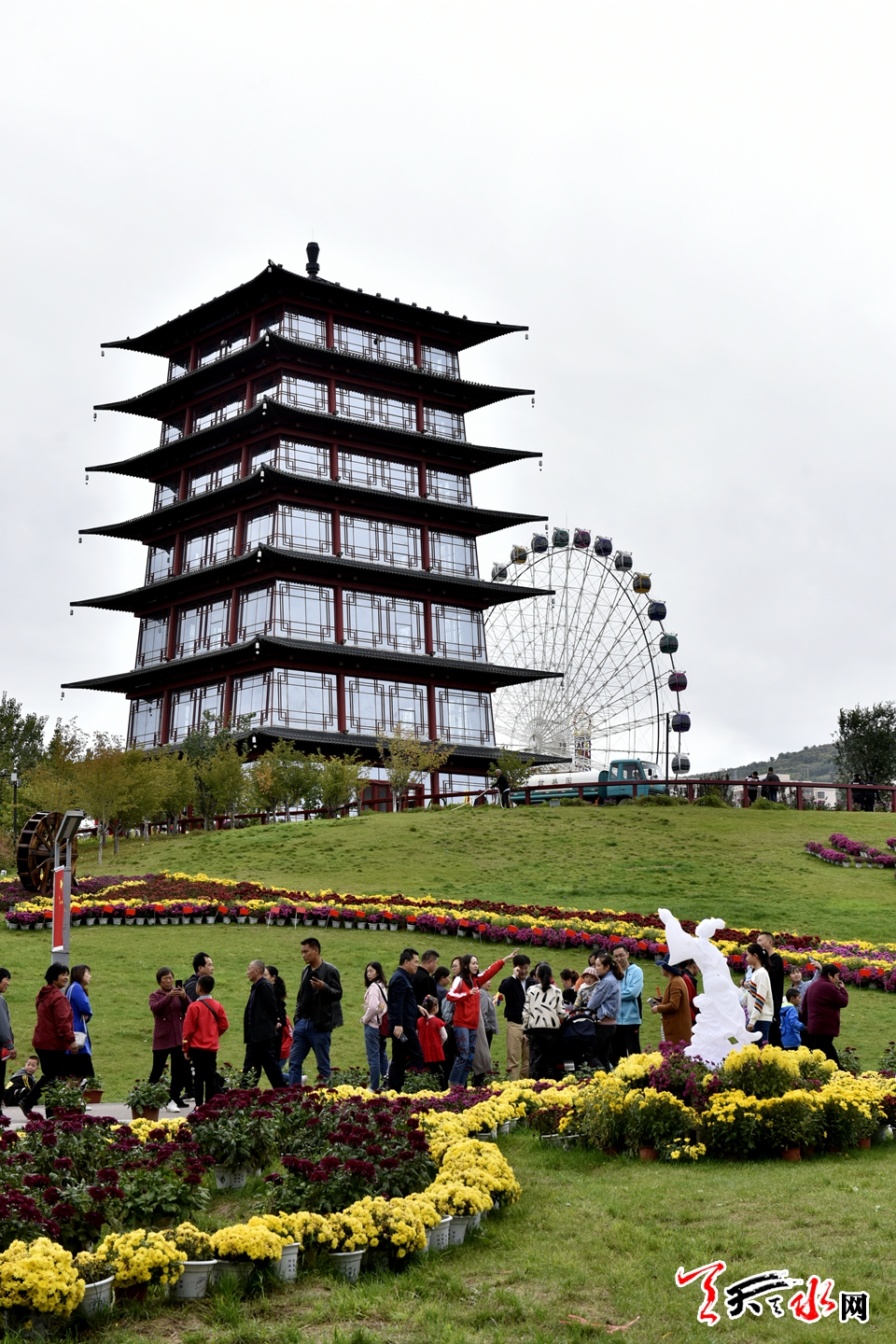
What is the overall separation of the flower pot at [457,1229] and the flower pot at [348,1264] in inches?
37.6

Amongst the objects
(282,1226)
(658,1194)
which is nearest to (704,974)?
(658,1194)

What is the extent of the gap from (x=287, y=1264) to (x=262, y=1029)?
5.92 meters

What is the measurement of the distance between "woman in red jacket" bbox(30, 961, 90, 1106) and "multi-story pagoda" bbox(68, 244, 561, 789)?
145ft

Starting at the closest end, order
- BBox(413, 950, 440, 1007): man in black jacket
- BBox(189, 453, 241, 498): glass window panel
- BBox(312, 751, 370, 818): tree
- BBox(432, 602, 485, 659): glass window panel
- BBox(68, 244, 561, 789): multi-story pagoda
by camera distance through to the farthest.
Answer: BBox(413, 950, 440, 1007): man in black jacket → BBox(312, 751, 370, 818): tree → BBox(68, 244, 561, 789): multi-story pagoda → BBox(432, 602, 485, 659): glass window panel → BBox(189, 453, 241, 498): glass window panel

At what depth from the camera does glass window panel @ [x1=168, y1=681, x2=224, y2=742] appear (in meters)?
63.4

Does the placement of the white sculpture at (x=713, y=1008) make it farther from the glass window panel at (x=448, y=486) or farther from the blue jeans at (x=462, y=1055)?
the glass window panel at (x=448, y=486)

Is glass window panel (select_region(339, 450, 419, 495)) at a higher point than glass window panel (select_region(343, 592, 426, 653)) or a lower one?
higher

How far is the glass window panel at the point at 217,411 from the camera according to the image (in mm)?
68625

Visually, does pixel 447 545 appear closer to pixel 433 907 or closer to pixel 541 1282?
pixel 433 907

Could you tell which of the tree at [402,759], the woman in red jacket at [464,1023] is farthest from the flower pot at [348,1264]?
the tree at [402,759]

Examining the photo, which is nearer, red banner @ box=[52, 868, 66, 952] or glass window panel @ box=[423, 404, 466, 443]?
red banner @ box=[52, 868, 66, 952]

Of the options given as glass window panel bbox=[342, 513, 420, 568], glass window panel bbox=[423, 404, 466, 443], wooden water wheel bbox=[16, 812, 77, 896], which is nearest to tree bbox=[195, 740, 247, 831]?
glass window panel bbox=[342, 513, 420, 568]

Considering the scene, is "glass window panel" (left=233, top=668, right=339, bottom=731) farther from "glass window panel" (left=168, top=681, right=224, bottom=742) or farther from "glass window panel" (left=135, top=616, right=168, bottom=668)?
"glass window panel" (left=135, top=616, right=168, bottom=668)

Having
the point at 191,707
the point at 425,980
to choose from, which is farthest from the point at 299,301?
the point at 425,980
